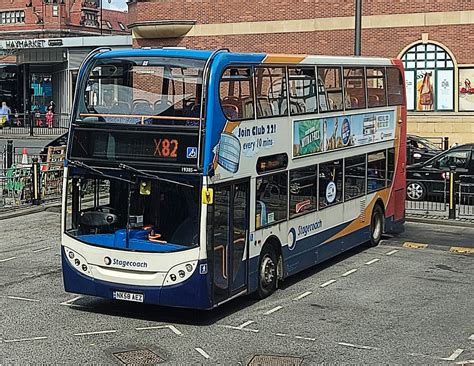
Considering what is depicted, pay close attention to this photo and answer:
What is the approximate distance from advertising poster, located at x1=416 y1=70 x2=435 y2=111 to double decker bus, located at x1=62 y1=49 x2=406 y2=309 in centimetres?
2370

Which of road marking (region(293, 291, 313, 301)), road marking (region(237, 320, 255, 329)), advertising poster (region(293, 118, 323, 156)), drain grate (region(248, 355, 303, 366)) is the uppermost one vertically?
advertising poster (region(293, 118, 323, 156))

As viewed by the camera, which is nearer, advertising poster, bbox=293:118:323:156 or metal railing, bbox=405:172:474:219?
advertising poster, bbox=293:118:323:156

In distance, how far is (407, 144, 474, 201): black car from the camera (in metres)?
23.0

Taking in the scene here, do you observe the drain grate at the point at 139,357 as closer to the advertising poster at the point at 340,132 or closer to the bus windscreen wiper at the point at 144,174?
the bus windscreen wiper at the point at 144,174

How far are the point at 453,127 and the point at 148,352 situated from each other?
27789 millimetres

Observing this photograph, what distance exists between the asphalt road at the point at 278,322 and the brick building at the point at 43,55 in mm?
38945

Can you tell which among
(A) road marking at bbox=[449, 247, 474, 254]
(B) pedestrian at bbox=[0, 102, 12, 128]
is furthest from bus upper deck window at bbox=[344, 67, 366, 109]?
(B) pedestrian at bbox=[0, 102, 12, 128]

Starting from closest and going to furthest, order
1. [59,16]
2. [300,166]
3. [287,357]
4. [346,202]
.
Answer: [287,357], [300,166], [346,202], [59,16]

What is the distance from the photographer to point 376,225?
700 inches

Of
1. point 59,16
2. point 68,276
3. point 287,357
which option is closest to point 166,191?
point 68,276

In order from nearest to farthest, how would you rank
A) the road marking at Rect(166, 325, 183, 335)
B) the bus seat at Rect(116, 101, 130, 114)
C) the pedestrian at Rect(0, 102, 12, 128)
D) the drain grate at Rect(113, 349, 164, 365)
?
the drain grate at Rect(113, 349, 164, 365)
the road marking at Rect(166, 325, 183, 335)
the bus seat at Rect(116, 101, 130, 114)
the pedestrian at Rect(0, 102, 12, 128)

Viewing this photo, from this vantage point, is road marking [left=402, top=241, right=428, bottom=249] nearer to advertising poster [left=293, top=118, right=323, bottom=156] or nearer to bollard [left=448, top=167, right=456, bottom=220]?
bollard [left=448, top=167, right=456, bottom=220]

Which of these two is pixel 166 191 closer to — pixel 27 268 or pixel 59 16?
pixel 27 268

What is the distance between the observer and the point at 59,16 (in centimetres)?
7675
